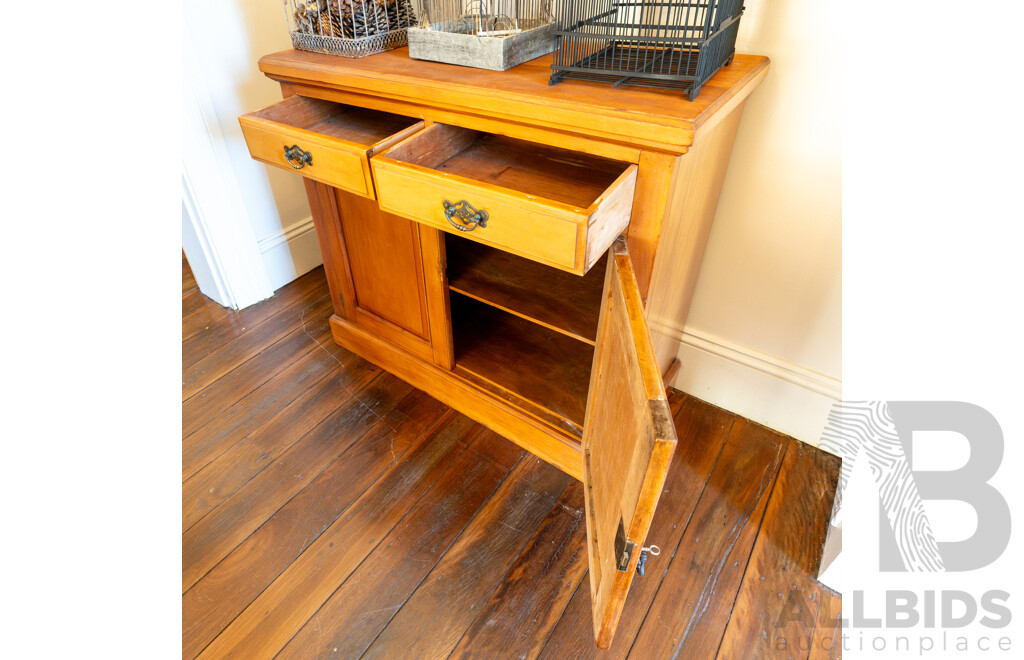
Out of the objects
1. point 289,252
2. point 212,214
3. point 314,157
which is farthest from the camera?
point 289,252

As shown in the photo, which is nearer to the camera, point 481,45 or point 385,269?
point 481,45

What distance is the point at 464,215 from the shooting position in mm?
882

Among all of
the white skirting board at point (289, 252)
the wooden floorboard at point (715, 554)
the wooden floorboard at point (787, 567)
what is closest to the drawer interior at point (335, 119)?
the white skirting board at point (289, 252)

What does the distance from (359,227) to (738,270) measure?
960 mm

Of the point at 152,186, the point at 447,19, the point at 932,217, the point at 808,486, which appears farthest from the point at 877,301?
the point at 152,186

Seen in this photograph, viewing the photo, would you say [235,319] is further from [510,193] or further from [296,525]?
[510,193]

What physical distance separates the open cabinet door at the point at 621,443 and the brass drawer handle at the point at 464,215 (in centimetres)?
24

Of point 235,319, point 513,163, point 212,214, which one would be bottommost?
point 235,319

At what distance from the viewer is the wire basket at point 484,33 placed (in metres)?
1.02

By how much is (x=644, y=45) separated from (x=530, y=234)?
17.5 inches

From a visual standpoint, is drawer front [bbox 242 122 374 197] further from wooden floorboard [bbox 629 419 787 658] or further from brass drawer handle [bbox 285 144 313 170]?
wooden floorboard [bbox 629 419 787 658]

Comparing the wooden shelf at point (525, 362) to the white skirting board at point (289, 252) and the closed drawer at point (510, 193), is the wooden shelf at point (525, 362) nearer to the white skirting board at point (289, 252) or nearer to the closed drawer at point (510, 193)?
the closed drawer at point (510, 193)

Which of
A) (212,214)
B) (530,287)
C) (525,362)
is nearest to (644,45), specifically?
(530,287)

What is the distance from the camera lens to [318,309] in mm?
1853
